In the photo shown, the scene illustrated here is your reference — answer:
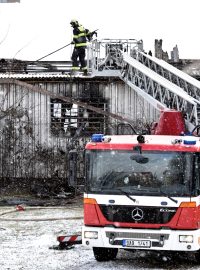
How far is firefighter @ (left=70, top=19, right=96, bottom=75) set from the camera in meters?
24.3

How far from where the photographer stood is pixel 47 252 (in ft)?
44.7

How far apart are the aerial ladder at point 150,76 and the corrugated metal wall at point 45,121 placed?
1.57 metres

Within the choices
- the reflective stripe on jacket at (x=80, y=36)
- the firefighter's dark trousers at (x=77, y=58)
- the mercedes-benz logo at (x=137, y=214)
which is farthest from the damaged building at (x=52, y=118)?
the mercedes-benz logo at (x=137, y=214)

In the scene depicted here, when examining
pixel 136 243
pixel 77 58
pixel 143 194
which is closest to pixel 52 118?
pixel 77 58

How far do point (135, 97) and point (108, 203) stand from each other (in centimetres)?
1288

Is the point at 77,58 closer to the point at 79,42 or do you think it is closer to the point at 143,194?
the point at 79,42

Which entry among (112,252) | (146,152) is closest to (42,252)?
(112,252)

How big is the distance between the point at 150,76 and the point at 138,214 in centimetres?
749

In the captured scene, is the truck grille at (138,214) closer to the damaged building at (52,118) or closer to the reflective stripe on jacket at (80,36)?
the damaged building at (52,118)

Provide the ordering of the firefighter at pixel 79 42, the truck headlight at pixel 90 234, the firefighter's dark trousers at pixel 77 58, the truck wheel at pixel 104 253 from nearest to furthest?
1. the truck headlight at pixel 90 234
2. the truck wheel at pixel 104 253
3. the firefighter at pixel 79 42
4. the firefighter's dark trousers at pixel 77 58

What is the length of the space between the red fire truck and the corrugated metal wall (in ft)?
39.7

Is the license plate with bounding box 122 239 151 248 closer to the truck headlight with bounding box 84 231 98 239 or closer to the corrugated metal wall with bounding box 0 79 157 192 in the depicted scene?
the truck headlight with bounding box 84 231 98 239

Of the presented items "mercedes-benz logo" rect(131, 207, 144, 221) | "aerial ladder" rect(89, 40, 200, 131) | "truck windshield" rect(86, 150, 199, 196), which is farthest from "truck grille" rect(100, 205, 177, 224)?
"aerial ladder" rect(89, 40, 200, 131)

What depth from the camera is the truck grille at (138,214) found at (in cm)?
1179
